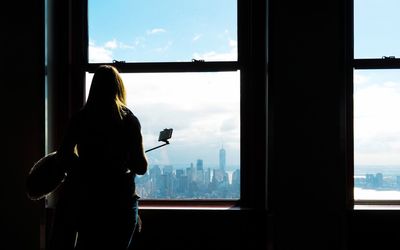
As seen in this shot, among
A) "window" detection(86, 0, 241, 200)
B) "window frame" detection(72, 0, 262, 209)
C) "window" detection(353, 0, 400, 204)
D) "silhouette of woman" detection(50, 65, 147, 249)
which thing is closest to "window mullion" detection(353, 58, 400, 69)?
"window" detection(353, 0, 400, 204)

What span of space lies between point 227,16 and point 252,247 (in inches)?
59.8

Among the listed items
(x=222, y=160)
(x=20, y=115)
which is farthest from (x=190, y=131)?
(x=20, y=115)

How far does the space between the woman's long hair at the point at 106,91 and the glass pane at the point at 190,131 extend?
101 cm

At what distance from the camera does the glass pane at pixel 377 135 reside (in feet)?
10.1

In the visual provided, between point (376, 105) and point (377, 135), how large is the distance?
0.20 meters

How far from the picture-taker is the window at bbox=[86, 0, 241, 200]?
318 centimetres

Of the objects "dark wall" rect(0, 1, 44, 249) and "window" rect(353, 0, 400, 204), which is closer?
"dark wall" rect(0, 1, 44, 249)

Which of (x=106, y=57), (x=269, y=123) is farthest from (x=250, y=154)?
(x=106, y=57)

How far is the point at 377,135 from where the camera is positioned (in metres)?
3.10

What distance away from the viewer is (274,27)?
2969 millimetres

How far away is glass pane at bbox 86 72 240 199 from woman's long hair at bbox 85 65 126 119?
3.32ft

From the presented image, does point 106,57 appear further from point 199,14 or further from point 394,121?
point 394,121

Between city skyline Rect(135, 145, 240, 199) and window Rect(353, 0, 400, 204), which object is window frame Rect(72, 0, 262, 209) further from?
window Rect(353, 0, 400, 204)

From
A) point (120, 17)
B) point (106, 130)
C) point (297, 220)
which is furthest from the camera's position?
point (120, 17)
